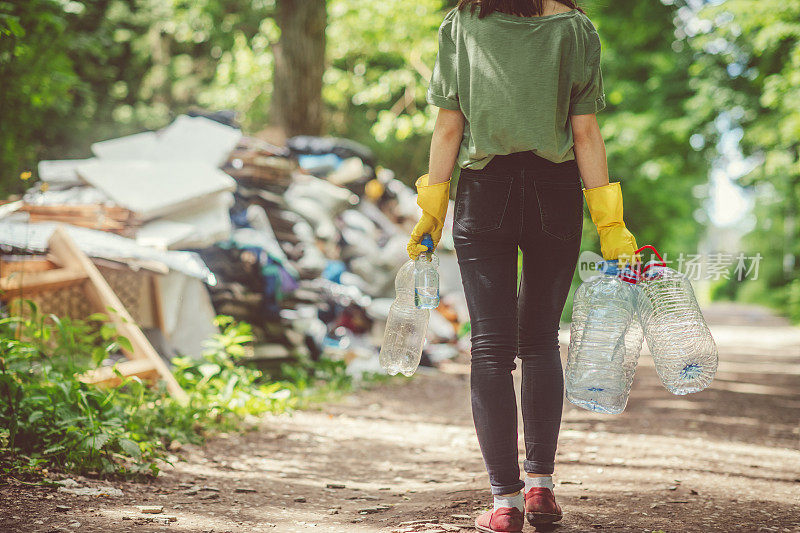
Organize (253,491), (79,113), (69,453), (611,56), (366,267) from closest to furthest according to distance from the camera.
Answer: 1. (69,453)
2. (253,491)
3. (366,267)
4. (79,113)
5. (611,56)

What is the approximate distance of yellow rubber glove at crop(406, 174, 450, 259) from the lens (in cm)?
255

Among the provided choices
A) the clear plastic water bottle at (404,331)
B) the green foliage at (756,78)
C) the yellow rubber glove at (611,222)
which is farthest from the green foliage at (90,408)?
the green foliage at (756,78)

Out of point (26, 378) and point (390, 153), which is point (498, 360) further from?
point (390, 153)

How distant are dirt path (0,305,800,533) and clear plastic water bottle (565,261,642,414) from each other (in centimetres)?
44

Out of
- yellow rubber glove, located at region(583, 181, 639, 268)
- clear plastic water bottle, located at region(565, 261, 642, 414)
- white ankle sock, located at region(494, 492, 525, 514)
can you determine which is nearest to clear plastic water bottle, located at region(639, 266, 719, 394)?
clear plastic water bottle, located at region(565, 261, 642, 414)

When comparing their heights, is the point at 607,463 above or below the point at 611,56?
below

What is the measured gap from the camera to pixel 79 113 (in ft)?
41.0

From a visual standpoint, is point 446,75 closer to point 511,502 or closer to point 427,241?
point 427,241

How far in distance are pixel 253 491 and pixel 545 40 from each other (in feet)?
7.55

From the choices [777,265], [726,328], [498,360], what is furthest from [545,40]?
[777,265]

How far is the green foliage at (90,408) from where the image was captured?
312cm

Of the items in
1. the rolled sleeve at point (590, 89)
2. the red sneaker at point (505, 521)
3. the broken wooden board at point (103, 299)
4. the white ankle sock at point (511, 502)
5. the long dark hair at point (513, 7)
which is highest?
the long dark hair at point (513, 7)

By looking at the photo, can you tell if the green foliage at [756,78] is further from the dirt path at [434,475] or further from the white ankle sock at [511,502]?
the white ankle sock at [511,502]

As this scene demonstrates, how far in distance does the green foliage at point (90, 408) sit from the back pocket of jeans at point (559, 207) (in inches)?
82.2
